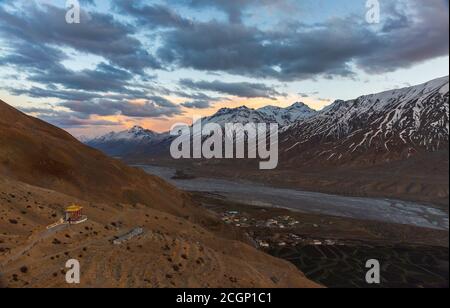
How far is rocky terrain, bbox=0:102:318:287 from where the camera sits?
84.7ft

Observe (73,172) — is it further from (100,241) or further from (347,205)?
(347,205)

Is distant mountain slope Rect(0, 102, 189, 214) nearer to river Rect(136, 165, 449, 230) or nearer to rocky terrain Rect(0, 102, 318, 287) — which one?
rocky terrain Rect(0, 102, 318, 287)

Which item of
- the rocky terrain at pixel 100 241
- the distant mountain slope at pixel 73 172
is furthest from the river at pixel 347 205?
the rocky terrain at pixel 100 241

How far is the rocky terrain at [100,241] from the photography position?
25828 millimetres

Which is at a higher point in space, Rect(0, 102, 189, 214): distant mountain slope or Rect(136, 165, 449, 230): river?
Rect(0, 102, 189, 214): distant mountain slope

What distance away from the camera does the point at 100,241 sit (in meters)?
31.6

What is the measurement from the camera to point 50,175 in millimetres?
70250

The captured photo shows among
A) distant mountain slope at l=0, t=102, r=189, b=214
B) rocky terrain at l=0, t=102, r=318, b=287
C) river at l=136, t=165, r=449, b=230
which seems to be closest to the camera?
rocky terrain at l=0, t=102, r=318, b=287

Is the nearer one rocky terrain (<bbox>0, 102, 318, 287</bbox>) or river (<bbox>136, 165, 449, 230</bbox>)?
rocky terrain (<bbox>0, 102, 318, 287</bbox>)

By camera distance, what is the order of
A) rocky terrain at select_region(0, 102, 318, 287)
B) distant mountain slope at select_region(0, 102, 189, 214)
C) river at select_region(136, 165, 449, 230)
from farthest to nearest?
river at select_region(136, 165, 449, 230)
distant mountain slope at select_region(0, 102, 189, 214)
rocky terrain at select_region(0, 102, 318, 287)

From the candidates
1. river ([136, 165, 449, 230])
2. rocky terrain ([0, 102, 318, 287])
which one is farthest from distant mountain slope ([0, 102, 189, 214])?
river ([136, 165, 449, 230])
